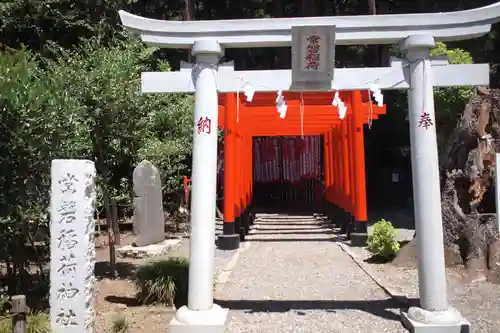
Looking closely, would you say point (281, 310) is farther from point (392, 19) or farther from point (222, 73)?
point (392, 19)

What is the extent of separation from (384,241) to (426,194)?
4.46 metres

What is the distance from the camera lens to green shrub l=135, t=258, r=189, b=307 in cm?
671

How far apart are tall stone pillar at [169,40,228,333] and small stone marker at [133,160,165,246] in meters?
5.38

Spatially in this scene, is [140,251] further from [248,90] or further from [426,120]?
[426,120]

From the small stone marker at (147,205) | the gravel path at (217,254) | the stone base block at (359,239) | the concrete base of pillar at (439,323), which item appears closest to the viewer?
the concrete base of pillar at (439,323)

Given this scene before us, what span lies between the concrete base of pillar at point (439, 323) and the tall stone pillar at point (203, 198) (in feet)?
6.72

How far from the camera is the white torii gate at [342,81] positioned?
5.70m

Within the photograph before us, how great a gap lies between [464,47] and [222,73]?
38.9 ft

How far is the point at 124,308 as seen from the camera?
6.76m

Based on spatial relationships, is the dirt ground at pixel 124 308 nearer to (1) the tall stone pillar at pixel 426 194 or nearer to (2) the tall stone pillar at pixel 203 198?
(2) the tall stone pillar at pixel 203 198

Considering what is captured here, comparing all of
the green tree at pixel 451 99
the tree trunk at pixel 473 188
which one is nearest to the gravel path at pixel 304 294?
the tree trunk at pixel 473 188

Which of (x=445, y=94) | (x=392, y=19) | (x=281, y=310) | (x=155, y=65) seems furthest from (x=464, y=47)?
(x=281, y=310)

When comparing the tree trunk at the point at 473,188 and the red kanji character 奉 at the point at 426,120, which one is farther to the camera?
the tree trunk at the point at 473,188

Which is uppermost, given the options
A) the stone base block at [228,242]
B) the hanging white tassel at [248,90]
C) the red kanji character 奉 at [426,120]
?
the hanging white tassel at [248,90]
